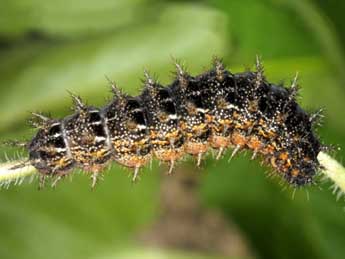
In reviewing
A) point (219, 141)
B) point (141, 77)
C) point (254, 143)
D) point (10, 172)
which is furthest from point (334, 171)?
point (141, 77)

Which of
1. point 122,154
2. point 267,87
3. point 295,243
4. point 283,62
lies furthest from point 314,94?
point 122,154

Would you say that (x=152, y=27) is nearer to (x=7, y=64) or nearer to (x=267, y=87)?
(x=7, y=64)

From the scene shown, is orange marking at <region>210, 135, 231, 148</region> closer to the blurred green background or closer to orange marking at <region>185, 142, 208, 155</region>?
orange marking at <region>185, 142, 208, 155</region>

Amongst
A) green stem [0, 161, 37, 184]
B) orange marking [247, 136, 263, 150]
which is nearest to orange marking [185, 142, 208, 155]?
orange marking [247, 136, 263, 150]

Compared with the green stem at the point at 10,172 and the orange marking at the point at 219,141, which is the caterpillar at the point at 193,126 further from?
the green stem at the point at 10,172

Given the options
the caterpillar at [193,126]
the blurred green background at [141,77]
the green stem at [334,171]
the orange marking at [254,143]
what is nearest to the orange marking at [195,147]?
the caterpillar at [193,126]
